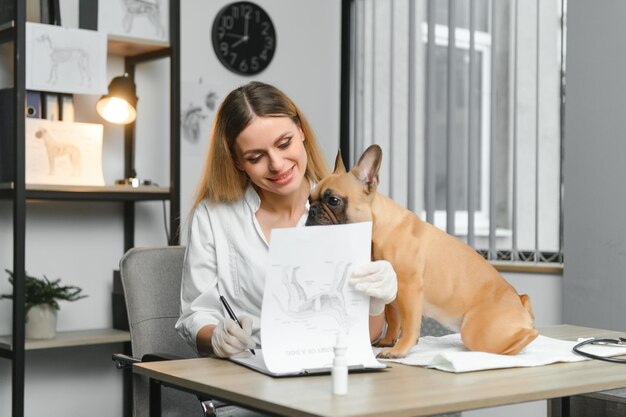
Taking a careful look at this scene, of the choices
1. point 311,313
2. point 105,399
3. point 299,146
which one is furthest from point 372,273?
point 105,399

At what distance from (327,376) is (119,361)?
664mm

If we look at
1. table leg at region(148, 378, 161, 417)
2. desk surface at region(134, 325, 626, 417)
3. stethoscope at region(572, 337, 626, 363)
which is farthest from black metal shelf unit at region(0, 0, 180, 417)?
stethoscope at region(572, 337, 626, 363)

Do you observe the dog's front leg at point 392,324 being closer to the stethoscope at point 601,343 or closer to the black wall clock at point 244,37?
the stethoscope at point 601,343

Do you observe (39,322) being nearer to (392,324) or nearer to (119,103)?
(119,103)

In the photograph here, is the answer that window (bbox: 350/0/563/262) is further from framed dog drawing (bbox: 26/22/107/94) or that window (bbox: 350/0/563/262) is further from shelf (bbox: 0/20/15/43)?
shelf (bbox: 0/20/15/43)

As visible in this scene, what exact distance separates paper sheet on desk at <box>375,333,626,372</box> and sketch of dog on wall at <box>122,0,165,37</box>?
2199mm

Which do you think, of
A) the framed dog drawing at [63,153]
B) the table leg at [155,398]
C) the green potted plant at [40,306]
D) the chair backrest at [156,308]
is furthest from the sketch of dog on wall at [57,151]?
the table leg at [155,398]

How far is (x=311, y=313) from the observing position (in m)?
1.43

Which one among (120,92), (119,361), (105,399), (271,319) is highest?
(120,92)

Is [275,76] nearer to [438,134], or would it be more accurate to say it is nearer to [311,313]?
[438,134]

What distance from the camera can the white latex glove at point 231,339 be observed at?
1.57 meters

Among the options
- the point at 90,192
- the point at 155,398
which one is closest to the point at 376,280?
the point at 155,398

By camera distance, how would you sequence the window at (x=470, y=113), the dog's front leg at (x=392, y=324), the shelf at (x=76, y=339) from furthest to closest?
the window at (x=470, y=113) → the shelf at (x=76, y=339) → the dog's front leg at (x=392, y=324)

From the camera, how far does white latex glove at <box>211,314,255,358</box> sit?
1.57 meters
